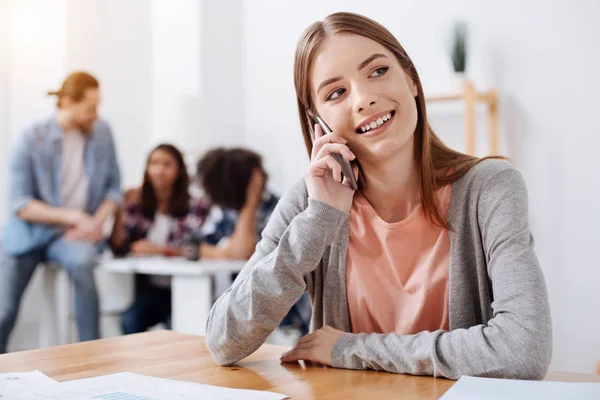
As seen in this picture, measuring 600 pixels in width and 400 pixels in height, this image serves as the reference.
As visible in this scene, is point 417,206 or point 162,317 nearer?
point 417,206

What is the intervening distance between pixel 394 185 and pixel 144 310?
8.28 feet

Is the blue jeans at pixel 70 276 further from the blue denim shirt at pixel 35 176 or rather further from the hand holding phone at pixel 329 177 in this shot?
the hand holding phone at pixel 329 177

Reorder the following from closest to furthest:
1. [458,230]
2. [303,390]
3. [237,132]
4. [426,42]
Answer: [303,390] < [458,230] < [426,42] < [237,132]

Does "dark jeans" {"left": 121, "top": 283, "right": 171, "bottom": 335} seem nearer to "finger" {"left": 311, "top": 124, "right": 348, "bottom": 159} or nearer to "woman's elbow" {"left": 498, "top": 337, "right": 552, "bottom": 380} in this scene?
"finger" {"left": 311, "top": 124, "right": 348, "bottom": 159}

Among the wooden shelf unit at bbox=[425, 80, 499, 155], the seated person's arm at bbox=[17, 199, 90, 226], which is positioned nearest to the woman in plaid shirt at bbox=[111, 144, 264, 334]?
the seated person's arm at bbox=[17, 199, 90, 226]

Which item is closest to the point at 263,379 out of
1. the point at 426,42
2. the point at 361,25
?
the point at 361,25

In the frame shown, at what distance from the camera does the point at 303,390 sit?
2.73 feet

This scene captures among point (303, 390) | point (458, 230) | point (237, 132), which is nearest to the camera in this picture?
point (303, 390)

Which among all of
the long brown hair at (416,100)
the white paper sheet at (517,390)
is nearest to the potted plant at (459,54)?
the long brown hair at (416,100)

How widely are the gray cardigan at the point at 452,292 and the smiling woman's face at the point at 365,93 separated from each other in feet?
0.48

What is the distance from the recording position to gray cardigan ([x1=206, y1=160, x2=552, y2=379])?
37.2 inches

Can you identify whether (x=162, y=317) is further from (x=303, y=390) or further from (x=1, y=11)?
(x=303, y=390)

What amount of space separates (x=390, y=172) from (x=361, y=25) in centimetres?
27

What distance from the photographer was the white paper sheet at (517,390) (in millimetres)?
745
